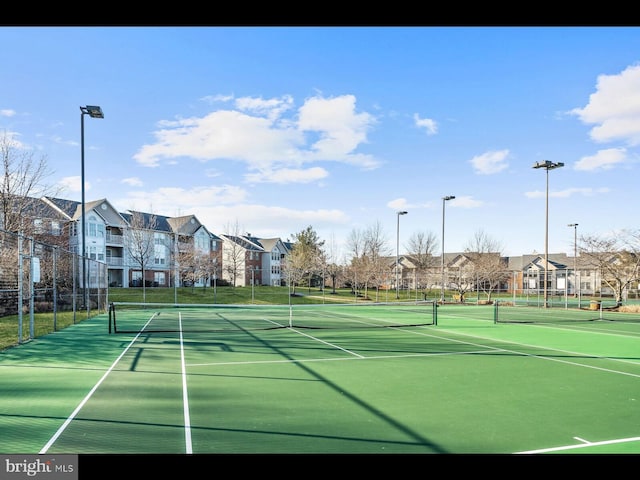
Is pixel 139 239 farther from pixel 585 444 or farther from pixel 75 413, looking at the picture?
pixel 585 444

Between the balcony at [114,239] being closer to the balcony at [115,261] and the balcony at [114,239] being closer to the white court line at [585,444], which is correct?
the balcony at [115,261]

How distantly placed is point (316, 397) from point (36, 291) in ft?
52.9

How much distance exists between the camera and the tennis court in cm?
532

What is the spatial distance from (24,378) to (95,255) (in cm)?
4218

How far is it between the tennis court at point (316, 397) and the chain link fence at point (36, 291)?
1.99 metres

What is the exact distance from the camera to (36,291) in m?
18.6

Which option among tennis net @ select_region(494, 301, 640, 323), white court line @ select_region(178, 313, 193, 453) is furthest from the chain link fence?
tennis net @ select_region(494, 301, 640, 323)

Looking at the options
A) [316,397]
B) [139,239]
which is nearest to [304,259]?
[139,239]

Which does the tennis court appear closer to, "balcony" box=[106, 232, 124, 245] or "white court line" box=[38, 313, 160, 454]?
"white court line" box=[38, 313, 160, 454]

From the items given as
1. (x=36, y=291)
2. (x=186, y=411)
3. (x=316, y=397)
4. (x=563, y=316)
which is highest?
(x=36, y=291)

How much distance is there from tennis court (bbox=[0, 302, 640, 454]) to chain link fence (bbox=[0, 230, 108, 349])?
1.99 meters

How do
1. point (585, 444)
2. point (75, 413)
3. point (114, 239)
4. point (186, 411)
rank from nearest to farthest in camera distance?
point (585, 444) < point (75, 413) < point (186, 411) < point (114, 239)
